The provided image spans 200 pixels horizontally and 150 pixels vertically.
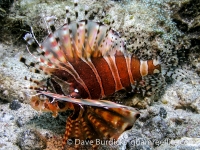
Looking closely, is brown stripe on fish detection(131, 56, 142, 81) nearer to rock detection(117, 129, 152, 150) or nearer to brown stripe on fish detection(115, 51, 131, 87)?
brown stripe on fish detection(115, 51, 131, 87)

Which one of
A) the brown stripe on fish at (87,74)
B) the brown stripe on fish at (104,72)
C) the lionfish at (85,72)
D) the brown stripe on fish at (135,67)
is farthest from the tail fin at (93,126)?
the brown stripe on fish at (135,67)

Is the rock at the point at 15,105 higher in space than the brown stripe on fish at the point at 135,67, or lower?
lower

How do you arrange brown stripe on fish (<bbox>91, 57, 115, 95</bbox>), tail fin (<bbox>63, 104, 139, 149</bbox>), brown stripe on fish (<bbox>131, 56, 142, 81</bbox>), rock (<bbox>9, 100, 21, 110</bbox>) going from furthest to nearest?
rock (<bbox>9, 100, 21, 110</bbox>), brown stripe on fish (<bbox>131, 56, 142, 81</bbox>), brown stripe on fish (<bbox>91, 57, 115, 95</bbox>), tail fin (<bbox>63, 104, 139, 149</bbox>)

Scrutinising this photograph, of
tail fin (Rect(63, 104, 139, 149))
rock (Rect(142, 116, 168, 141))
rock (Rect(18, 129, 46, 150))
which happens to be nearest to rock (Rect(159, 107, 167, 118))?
rock (Rect(142, 116, 168, 141))

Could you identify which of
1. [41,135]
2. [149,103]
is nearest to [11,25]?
[41,135]

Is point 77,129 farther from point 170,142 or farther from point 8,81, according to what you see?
point 8,81

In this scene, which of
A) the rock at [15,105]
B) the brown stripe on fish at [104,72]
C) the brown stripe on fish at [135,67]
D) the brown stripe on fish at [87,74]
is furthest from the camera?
the rock at [15,105]

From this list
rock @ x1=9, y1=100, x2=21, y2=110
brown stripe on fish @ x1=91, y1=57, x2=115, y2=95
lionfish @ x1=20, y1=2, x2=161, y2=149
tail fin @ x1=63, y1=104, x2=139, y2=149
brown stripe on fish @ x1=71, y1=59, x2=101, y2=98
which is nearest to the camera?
tail fin @ x1=63, y1=104, x2=139, y2=149

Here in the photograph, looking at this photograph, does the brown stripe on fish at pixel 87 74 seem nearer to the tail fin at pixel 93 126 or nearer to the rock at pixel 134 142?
the tail fin at pixel 93 126
